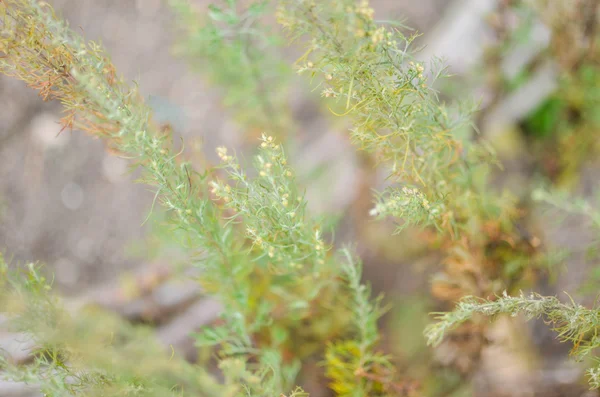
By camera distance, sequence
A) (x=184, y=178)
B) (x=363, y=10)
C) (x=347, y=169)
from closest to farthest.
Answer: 1. (x=363, y=10)
2. (x=184, y=178)
3. (x=347, y=169)

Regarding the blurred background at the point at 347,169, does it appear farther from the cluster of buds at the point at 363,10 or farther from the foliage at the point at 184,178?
the cluster of buds at the point at 363,10

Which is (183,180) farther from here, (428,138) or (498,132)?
(498,132)

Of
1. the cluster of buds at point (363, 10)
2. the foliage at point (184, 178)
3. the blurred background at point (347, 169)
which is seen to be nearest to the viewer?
the cluster of buds at point (363, 10)

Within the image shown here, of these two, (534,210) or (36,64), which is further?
(534,210)

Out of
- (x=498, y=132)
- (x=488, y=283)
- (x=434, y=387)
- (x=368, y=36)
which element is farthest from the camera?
(x=498, y=132)

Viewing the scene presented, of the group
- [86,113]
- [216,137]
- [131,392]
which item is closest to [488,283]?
[131,392]

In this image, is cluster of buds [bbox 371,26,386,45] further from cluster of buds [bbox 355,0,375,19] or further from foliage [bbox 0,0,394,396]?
foliage [bbox 0,0,394,396]

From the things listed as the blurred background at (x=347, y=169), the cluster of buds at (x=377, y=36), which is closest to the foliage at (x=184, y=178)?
the cluster of buds at (x=377, y=36)

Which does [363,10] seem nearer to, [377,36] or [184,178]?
[377,36]

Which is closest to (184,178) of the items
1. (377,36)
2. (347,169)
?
(377,36)
